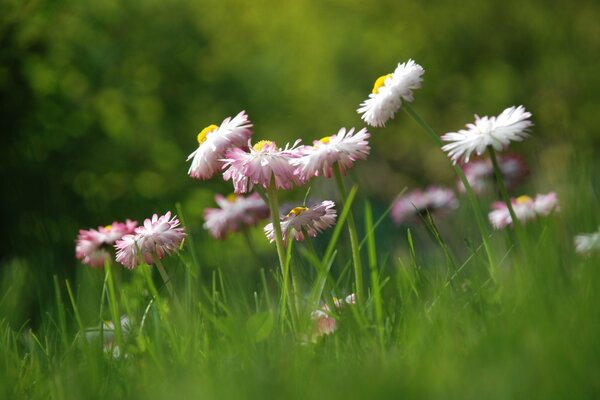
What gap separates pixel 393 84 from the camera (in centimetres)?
206

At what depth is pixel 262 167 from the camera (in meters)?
1.93

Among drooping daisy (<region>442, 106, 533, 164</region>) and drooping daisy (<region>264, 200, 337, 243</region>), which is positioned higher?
drooping daisy (<region>442, 106, 533, 164</region>)

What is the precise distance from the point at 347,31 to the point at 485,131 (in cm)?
1098

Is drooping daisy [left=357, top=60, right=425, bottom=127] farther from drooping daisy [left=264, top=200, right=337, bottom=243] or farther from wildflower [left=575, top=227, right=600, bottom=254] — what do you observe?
wildflower [left=575, top=227, right=600, bottom=254]

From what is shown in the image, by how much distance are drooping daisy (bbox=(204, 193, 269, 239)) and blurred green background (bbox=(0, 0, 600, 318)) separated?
0.10m

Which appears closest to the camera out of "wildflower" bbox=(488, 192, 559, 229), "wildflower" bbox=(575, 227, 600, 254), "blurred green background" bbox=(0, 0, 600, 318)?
"wildflower" bbox=(575, 227, 600, 254)

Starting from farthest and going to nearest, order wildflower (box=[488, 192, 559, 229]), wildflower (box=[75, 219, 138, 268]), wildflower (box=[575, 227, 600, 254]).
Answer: wildflower (box=[488, 192, 559, 229]) < wildflower (box=[75, 219, 138, 268]) < wildflower (box=[575, 227, 600, 254])

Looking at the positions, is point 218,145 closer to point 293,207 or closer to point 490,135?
point 490,135

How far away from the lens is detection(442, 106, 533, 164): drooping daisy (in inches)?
76.0

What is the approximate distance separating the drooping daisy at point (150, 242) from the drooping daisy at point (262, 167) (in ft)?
0.65

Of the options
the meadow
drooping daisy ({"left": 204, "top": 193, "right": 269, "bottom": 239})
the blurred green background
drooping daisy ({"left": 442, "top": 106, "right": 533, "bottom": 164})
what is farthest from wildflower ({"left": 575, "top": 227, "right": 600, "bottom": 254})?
drooping daisy ({"left": 204, "top": 193, "right": 269, "bottom": 239})

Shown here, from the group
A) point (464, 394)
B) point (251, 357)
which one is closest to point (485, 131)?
point (251, 357)

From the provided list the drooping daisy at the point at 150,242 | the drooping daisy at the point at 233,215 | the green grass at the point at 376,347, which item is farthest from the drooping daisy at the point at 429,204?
the drooping daisy at the point at 150,242

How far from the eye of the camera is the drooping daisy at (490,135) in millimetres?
1932
